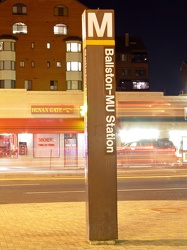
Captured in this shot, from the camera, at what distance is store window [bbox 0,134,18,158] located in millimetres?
43125

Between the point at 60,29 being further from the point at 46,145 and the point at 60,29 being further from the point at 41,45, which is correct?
the point at 46,145

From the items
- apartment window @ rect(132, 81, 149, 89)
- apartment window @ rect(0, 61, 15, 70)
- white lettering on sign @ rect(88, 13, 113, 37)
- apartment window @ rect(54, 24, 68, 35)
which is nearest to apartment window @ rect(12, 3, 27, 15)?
apartment window @ rect(54, 24, 68, 35)

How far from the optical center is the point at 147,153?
38938 millimetres

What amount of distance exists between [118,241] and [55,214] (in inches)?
158

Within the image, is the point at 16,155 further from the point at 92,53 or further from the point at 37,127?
the point at 92,53

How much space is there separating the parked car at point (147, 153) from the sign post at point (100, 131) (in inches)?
1050

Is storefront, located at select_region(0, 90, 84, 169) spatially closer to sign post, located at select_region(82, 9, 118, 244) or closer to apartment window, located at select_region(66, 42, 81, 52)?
apartment window, located at select_region(66, 42, 81, 52)

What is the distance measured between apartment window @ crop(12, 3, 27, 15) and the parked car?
22.8 meters

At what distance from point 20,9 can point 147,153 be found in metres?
24.7

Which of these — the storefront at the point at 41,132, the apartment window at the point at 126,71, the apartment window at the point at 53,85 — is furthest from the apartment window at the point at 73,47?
the apartment window at the point at 126,71

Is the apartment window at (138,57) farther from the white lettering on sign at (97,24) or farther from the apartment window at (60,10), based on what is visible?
the white lettering on sign at (97,24)

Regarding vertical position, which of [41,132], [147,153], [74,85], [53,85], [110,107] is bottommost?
[147,153]

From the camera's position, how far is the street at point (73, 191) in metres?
17.9

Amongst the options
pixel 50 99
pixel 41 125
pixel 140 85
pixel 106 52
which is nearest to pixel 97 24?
pixel 106 52
